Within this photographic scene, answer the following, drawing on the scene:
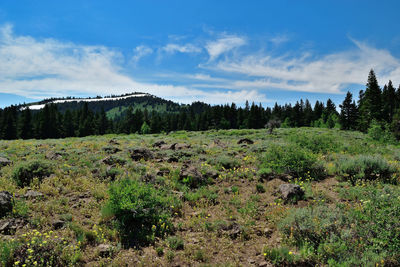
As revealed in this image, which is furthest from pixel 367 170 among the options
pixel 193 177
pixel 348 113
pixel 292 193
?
pixel 348 113

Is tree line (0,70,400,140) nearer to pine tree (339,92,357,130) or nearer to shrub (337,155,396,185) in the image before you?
pine tree (339,92,357,130)

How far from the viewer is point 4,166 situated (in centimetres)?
1040

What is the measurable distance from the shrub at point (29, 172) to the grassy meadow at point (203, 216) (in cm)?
4

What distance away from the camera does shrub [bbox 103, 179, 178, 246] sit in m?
5.90

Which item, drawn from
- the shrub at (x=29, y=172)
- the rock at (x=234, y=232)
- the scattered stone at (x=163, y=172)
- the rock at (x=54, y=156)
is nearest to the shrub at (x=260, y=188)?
the rock at (x=234, y=232)

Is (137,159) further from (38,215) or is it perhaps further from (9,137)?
(9,137)

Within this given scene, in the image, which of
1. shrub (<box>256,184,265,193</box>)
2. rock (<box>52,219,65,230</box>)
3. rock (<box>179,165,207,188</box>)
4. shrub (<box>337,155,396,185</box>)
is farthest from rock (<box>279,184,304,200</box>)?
rock (<box>52,219,65,230</box>)

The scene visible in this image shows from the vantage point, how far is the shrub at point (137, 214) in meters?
5.90

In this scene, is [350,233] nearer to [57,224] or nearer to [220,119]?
[57,224]

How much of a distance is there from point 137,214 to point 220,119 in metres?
84.3

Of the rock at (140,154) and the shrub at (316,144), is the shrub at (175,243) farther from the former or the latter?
the shrub at (316,144)

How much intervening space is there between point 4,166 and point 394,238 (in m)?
15.3

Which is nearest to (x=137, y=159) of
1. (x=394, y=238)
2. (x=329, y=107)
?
(x=394, y=238)

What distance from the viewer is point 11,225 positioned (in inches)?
222
